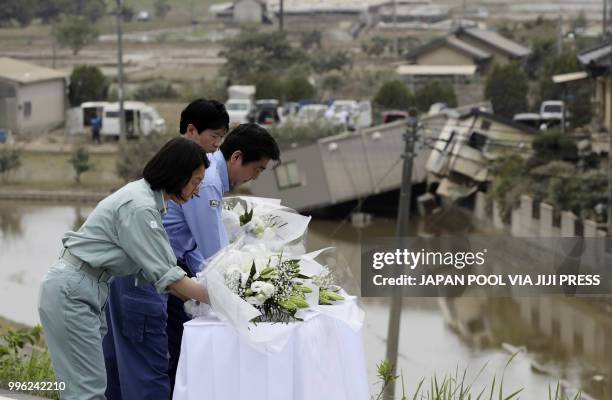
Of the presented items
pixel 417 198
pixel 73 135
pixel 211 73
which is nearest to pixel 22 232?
pixel 417 198

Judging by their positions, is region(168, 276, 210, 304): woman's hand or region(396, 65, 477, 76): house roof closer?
region(168, 276, 210, 304): woman's hand

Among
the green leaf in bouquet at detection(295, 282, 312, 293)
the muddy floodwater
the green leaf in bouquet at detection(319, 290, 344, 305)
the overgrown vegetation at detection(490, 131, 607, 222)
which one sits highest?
the green leaf in bouquet at detection(295, 282, 312, 293)

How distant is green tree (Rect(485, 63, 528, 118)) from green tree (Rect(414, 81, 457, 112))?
44.3 inches

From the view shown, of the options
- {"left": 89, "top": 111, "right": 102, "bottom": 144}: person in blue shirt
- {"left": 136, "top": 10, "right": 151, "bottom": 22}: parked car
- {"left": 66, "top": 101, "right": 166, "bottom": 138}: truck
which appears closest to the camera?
{"left": 66, "top": 101, "right": 166, "bottom": 138}: truck

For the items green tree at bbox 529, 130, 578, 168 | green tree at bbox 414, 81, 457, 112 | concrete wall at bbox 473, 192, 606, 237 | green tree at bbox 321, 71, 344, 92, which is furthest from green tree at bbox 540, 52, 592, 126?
green tree at bbox 321, 71, 344, 92

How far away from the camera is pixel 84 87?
39.3 meters

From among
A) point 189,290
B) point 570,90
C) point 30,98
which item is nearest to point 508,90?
point 570,90

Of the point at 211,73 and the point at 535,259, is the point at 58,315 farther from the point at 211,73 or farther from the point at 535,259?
the point at 211,73

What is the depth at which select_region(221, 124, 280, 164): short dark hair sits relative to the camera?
4.42 m

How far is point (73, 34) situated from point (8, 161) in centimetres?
2582

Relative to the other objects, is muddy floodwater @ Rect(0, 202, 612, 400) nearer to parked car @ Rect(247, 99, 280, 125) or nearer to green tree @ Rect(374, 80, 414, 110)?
parked car @ Rect(247, 99, 280, 125)

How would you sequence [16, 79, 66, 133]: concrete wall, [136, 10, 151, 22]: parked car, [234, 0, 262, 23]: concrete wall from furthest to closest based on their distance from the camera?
1. [136, 10, 151, 22]: parked car
2. [234, 0, 262, 23]: concrete wall
3. [16, 79, 66, 133]: concrete wall

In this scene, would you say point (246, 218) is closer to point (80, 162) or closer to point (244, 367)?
point (244, 367)

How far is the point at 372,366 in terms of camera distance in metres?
13.6
